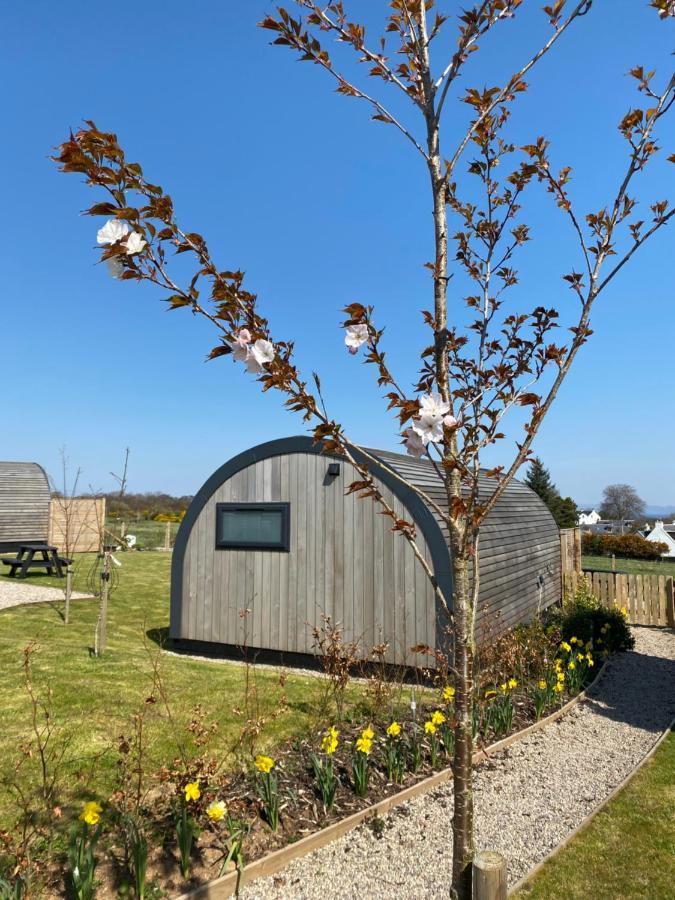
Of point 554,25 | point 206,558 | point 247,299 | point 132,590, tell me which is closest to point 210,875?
point 247,299

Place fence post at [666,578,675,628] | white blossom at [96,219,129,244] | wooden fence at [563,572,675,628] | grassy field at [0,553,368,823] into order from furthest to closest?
wooden fence at [563,572,675,628] → fence post at [666,578,675,628] → grassy field at [0,553,368,823] → white blossom at [96,219,129,244]

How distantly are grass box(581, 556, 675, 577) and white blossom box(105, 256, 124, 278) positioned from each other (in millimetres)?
26216

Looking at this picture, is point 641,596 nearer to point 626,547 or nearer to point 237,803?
point 237,803

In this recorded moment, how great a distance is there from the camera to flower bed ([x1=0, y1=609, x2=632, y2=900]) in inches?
134

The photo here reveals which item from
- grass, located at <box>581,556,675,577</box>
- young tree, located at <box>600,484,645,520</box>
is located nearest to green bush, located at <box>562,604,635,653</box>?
grass, located at <box>581,556,675,577</box>

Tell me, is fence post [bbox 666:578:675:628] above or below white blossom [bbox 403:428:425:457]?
below

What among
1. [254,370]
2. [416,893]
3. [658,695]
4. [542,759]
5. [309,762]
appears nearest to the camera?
[254,370]

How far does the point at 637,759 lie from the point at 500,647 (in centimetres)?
188

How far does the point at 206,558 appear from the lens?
10.5 metres

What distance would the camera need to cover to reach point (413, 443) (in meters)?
2.38

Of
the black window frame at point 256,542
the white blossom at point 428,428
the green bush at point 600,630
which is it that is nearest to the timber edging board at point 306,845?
the white blossom at point 428,428

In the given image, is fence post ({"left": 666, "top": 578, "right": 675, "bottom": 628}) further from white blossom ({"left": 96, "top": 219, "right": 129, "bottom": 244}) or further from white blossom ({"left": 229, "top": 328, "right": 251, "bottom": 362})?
white blossom ({"left": 96, "top": 219, "right": 129, "bottom": 244})

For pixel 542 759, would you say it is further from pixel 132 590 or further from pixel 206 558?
pixel 132 590

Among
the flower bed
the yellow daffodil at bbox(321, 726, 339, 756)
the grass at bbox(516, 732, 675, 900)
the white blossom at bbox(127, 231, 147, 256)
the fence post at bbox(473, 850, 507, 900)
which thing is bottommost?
the grass at bbox(516, 732, 675, 900)
